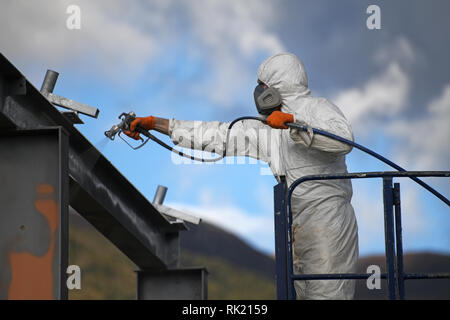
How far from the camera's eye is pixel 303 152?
6242 millimetres

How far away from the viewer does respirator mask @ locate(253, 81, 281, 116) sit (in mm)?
6316

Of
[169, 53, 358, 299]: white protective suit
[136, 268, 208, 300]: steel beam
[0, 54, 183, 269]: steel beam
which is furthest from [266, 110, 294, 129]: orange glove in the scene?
[136, 268, 208, 300]: steel beam

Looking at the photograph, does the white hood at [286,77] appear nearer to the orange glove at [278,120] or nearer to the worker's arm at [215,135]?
the worker's arm at [215,135]

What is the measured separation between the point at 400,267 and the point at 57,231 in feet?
7.41

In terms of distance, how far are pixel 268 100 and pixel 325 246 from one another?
4.15 feet

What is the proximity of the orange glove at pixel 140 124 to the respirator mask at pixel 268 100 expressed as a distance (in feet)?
3.21

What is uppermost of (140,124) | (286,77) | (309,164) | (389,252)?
(286,77)

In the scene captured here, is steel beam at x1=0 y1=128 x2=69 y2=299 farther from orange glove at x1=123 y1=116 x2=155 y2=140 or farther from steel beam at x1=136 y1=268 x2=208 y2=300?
steel beam at x1=136 y1=268 x2=208 y2=300

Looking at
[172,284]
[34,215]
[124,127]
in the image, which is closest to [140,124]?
[124,127]

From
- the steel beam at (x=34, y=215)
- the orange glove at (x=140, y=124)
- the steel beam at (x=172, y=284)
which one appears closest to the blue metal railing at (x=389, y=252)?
the steel beam at (x=34, y=215)

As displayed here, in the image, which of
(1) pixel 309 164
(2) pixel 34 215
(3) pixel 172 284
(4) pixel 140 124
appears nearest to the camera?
(2) pixel 34 215

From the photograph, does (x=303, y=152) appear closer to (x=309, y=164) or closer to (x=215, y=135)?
(x=309, y=164)
